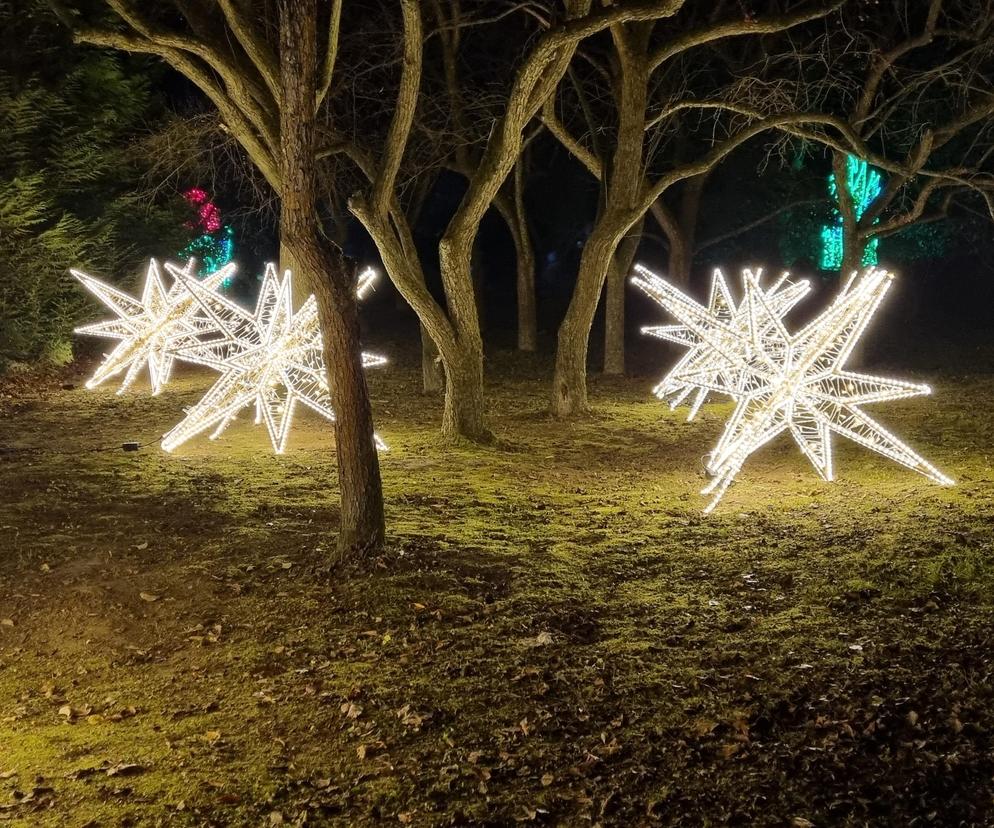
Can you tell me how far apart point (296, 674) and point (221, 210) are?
21909 millimetres

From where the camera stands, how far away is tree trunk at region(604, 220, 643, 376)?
19.6 meters

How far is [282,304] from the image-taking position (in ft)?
35.8

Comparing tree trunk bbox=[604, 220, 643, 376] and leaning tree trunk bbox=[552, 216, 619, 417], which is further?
tree trunk bbox=[604, 220, 643, 376]

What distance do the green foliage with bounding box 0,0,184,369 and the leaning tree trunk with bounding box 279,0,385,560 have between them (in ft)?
43.3

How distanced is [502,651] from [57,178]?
17590 millimetres

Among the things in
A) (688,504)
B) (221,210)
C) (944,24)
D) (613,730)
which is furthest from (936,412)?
(221,210)

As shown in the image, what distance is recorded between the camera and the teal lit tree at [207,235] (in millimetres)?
23344

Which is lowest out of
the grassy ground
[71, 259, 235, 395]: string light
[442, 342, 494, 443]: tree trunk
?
the grassy ground

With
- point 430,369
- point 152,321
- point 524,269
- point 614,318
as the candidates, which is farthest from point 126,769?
point 524,269

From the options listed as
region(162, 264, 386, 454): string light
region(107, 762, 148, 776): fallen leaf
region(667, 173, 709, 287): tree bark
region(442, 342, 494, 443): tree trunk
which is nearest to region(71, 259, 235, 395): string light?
region(162, 264, 386, 454): string light

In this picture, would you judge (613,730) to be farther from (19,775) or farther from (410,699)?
(19,775)

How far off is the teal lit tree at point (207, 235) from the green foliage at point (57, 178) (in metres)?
1.68

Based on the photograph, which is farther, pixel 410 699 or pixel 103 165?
pixel 103 165

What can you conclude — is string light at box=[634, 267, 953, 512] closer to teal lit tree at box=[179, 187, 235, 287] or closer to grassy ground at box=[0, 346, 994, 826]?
grassy ground at box=[0, 346, 994, 826]
